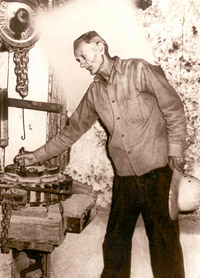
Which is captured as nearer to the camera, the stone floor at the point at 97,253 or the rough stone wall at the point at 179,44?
the rough stone wall at the point at 179,44

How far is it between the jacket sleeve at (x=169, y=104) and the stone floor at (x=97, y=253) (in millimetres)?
563

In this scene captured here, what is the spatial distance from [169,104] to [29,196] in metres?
1.12

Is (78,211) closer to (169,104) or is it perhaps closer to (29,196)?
(29,196)

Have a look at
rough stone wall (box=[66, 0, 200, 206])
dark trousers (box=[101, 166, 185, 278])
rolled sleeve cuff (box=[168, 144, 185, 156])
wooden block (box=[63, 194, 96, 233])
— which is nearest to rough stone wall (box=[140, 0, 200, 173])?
rough stone wall (box=[66, 0, 200, 206])

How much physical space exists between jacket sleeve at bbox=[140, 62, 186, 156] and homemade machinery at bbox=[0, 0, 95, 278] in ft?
2.29

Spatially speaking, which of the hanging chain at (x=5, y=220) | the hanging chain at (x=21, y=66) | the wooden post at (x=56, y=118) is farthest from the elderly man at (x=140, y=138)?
the hanging chain at (x=5, y=220)

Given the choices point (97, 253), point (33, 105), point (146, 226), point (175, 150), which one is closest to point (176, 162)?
point (175, 150)

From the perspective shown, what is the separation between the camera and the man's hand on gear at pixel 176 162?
2.65 meters

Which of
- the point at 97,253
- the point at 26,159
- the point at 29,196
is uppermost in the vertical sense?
the point at 26,159

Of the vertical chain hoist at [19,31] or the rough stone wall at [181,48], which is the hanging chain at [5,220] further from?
the rough stone wall at [181,48]

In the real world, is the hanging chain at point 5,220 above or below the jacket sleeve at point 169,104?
below

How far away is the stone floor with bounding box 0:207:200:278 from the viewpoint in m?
2.79

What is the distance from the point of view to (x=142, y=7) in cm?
270

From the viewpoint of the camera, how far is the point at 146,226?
2785 mm
